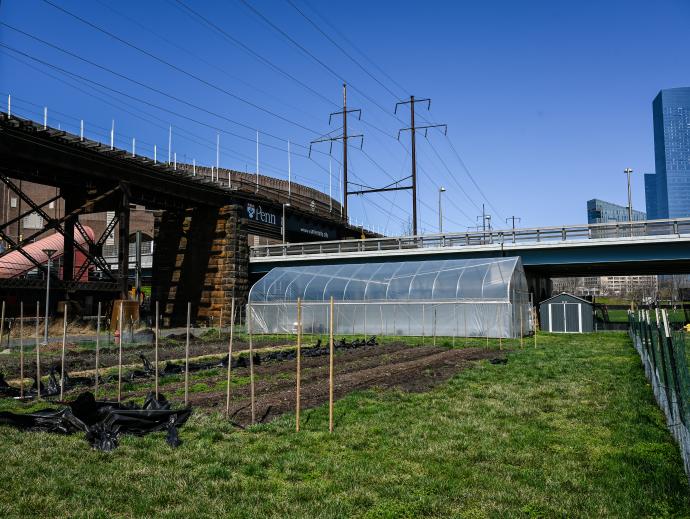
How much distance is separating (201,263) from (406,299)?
19.1m

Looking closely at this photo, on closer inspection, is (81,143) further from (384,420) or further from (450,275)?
(384,420)

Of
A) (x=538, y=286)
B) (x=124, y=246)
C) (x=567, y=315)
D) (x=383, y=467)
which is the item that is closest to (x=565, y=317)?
(x=567, y=315)

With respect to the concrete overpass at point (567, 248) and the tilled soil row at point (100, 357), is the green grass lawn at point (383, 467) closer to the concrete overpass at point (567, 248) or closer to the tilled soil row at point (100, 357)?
the tilled soil row at point (100, 357)

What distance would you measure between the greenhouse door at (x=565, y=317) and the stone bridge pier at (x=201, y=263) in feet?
77.1

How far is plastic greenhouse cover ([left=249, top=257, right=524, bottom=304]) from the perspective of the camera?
1395 inches

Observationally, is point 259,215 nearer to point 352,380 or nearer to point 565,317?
point 565,317

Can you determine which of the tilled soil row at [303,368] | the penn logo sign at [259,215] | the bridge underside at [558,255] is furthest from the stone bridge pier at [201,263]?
the tilled soil row at [303,368]

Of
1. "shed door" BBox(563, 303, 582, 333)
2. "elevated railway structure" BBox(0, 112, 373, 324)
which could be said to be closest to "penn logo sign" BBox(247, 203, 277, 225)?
"elevated railway structure" BBox(0, 112, 373, 324)

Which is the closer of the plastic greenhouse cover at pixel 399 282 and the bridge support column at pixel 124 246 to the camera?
the plastic greenhouse cover at pixel 399 282

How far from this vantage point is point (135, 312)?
118ft

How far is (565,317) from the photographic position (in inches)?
1641

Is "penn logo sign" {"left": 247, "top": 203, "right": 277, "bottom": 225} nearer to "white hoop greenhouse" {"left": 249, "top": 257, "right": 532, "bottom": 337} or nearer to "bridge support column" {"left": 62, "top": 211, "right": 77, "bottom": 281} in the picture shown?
"white hoop greenhouse" {"left": 249, "top": 257, "right": 532, "bottom": 337}

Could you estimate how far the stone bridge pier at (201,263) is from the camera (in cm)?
4688

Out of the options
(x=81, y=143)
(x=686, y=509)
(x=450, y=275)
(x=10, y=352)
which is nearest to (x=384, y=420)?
(x=686, y=509)
